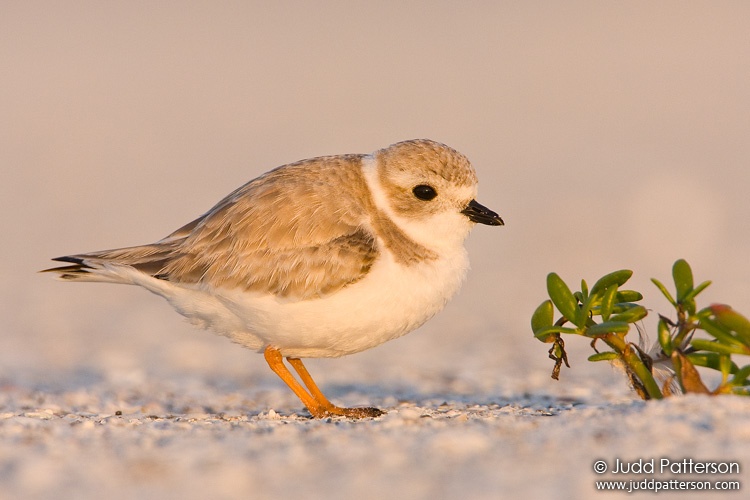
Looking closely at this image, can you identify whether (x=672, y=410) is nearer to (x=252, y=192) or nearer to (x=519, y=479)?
(x=519, y=479)

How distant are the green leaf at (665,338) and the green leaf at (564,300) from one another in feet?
1.16

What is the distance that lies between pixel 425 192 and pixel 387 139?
40.3 feet

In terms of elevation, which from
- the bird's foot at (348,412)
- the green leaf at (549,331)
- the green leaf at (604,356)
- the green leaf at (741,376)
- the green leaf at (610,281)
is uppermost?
the green leaf at (610,281)

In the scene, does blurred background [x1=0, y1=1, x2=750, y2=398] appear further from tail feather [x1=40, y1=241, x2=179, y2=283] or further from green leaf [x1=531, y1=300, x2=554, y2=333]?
green leaf [x1=531, y1=300, x2=554, y2=333]

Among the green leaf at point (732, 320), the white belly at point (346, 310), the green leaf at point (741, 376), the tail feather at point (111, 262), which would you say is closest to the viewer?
the green leaf at point (732, 320)

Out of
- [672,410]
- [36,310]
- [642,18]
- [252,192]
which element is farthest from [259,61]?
[672,410]

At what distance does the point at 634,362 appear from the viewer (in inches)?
186

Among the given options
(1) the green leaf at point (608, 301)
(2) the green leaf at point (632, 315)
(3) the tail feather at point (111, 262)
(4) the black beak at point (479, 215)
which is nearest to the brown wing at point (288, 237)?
(3) the tail feather at point (111, 262)

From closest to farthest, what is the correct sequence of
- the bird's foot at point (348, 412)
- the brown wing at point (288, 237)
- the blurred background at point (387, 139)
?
the brown wing at point (288, 237)
the bird's foot at point (348, 412)
the blurred background at point (387, 139)

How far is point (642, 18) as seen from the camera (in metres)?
33.8

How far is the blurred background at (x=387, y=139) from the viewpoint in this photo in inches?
353

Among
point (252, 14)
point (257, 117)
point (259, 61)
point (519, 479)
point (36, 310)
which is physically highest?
point (252, 14)

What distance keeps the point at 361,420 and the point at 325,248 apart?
2.96ft

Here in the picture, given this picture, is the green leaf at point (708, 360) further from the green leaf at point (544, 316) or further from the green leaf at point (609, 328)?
the green leaf at point (544, 316)
